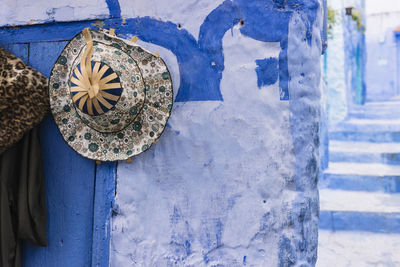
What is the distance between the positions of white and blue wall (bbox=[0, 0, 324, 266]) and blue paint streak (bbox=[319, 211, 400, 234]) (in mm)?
2201

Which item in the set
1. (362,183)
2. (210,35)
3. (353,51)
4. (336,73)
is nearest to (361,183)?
(362,183)

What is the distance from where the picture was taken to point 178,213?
1.98 metres

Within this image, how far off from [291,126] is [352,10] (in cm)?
681

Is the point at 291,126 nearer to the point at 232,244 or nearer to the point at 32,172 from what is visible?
the point at 232,244

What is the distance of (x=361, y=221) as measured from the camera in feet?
12.9

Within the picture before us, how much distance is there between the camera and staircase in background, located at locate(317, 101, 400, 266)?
11.4ft

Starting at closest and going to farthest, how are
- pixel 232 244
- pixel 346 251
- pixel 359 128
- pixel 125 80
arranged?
pixel 125 80 < pixel 232 244 < pixel 346 251 < pixel 359 128

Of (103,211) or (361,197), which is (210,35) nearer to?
(103,211)

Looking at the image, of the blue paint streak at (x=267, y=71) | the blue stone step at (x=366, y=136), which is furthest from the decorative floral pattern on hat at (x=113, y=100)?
the blue stone step at (x=366, y=136)

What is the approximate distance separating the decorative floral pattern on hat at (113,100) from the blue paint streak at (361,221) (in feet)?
9.06

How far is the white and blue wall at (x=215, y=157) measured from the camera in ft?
6.19

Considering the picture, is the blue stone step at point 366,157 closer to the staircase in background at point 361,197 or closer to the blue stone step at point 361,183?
the staircase in background at point 361,197

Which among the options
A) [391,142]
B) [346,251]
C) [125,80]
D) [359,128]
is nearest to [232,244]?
[125,80]

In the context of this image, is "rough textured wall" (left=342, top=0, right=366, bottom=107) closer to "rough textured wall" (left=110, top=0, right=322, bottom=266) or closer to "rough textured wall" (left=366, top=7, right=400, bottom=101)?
"rough textured wall" (left=366, top=7, right=400, bottom=101)
